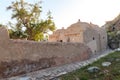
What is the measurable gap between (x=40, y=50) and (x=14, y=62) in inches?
125

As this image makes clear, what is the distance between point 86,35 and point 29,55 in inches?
815

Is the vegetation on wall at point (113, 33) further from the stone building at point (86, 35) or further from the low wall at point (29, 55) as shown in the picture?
the low wall at point (29, 55)

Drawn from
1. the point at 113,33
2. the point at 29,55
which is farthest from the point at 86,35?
the point at 29,55

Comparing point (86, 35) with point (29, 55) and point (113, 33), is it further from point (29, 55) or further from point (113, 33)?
point (29, 55)

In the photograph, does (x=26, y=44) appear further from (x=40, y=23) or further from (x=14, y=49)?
(x=40, y=23)

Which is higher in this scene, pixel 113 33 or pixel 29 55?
pixel 113 33

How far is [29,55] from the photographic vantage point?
17.2 m

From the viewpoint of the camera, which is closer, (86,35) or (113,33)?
(86,35)

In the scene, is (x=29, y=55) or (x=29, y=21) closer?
(x=29, y=55)

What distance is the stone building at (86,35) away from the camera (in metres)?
36.4

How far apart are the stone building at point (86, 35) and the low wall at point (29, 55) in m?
13.4

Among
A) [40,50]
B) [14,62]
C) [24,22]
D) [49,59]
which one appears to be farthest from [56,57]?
[24,22]

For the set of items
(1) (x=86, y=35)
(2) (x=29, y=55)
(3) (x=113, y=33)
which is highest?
(3) (x=113, y=33)

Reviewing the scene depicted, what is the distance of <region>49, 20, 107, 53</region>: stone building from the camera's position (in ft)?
119
